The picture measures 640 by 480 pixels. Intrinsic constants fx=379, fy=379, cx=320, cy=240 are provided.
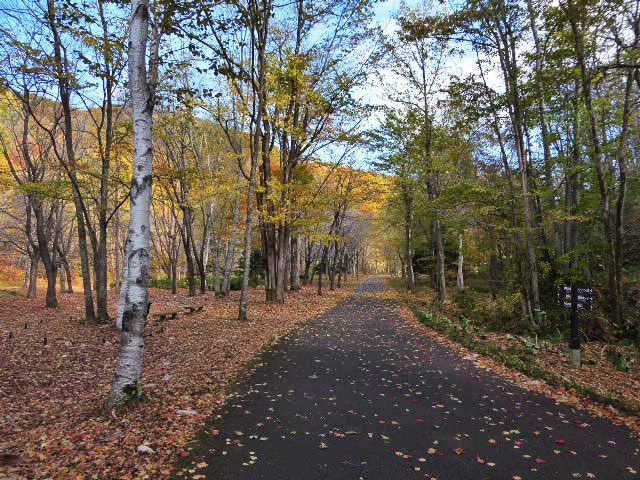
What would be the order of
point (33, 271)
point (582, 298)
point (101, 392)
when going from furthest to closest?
point (33, 271) → point (582, 298) → point (101, 392)

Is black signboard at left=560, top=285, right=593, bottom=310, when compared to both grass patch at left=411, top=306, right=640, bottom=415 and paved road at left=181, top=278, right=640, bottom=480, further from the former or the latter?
paved road at left=181, top=278, right=640, bottom=480

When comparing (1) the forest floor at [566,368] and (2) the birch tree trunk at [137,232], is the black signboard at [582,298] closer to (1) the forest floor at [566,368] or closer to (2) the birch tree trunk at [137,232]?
(1) the forest floor at [566,368]

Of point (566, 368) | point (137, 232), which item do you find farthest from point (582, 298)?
point (137, 232)

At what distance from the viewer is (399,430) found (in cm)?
443

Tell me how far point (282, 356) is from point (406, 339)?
374cm

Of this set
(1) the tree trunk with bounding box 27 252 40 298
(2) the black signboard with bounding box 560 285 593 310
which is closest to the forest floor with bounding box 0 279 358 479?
(2) the black signboard with bounding box 560 285 593 310

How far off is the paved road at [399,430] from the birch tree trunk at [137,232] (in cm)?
125

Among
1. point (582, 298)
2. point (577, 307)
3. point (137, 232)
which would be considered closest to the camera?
point (137, 232)

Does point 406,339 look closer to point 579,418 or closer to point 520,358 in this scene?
point 520,358

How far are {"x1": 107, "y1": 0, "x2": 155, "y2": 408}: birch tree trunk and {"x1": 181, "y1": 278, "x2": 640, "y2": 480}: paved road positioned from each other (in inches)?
49.1

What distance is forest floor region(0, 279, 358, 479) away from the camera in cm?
351

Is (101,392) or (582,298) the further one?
(582,298)

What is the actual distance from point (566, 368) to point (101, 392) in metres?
7.82

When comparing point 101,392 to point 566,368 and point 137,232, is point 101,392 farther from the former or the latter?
point 566,368
